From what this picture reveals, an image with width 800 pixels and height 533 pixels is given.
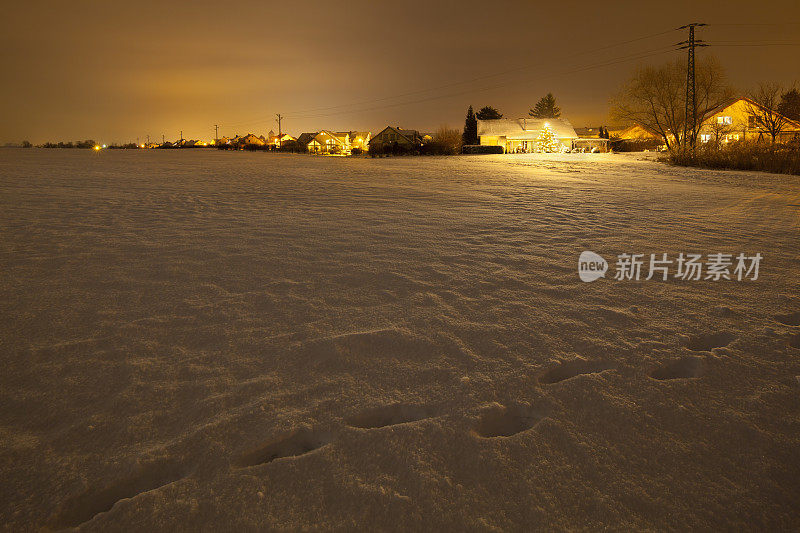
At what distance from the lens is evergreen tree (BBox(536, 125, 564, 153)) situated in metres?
45.9

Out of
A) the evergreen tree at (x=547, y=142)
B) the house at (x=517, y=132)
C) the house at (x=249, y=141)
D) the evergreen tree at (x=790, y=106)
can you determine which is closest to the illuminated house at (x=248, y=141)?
the house at (x=249, y=141)

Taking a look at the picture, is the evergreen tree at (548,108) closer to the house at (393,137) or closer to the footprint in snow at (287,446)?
the house at (393,137)

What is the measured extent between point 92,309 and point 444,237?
3.73 m

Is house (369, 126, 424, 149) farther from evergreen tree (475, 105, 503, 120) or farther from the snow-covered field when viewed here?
the snow-covered field

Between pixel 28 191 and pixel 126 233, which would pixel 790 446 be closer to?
pixel 126 233

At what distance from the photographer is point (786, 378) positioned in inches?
86.1

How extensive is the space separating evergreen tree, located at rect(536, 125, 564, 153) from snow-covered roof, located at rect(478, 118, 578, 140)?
1.00 meters

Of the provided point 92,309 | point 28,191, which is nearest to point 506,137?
point 28,191

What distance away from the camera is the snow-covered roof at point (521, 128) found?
5491cm

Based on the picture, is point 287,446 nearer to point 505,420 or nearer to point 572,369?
point 505,420

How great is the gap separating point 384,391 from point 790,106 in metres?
46.4

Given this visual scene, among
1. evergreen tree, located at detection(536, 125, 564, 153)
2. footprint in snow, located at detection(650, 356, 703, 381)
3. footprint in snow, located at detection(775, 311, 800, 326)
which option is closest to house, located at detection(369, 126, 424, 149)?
evergreen tree, located at detection(536, 125, 564, 153)

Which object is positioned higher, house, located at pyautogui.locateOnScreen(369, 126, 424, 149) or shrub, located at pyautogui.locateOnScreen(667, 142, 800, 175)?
house, located at pyautogui.locateOnScreen(369, 126, 424, 149)

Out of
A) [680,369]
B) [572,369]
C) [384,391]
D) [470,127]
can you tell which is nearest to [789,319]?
[680,369]
